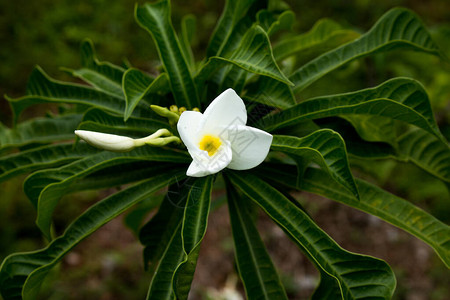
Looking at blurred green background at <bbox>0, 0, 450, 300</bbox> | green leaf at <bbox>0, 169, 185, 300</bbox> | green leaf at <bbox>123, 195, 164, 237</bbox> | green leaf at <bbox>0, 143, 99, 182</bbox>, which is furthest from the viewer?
blurred green background at <bbox>0, 0, 450, 300</bbox>

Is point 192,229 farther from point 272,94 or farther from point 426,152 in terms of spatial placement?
point 426,152

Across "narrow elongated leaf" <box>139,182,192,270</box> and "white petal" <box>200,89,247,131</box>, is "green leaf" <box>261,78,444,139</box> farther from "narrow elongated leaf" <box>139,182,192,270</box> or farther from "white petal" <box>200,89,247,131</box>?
"narrow elongated leaf" <box>139,182,192,270</box>


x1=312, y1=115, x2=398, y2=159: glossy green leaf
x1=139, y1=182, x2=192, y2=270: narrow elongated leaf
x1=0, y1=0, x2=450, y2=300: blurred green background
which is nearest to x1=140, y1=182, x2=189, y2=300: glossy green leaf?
x1=139, y1=182, x2=192, y2=270: narrow elongated leaf

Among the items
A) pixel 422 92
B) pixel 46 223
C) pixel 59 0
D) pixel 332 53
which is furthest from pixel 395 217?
pixel 59 0

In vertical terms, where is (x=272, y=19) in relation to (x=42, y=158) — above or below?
above

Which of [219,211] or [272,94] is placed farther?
[219,211]

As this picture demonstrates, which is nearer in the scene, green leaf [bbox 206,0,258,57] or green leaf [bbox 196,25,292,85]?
green leaf [bbox 196,25,292,85]

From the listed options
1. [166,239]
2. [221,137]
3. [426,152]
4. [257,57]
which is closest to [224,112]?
[221,137]

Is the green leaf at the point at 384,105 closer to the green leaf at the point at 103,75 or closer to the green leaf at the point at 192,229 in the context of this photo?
the green leaf at the point at 192,229
